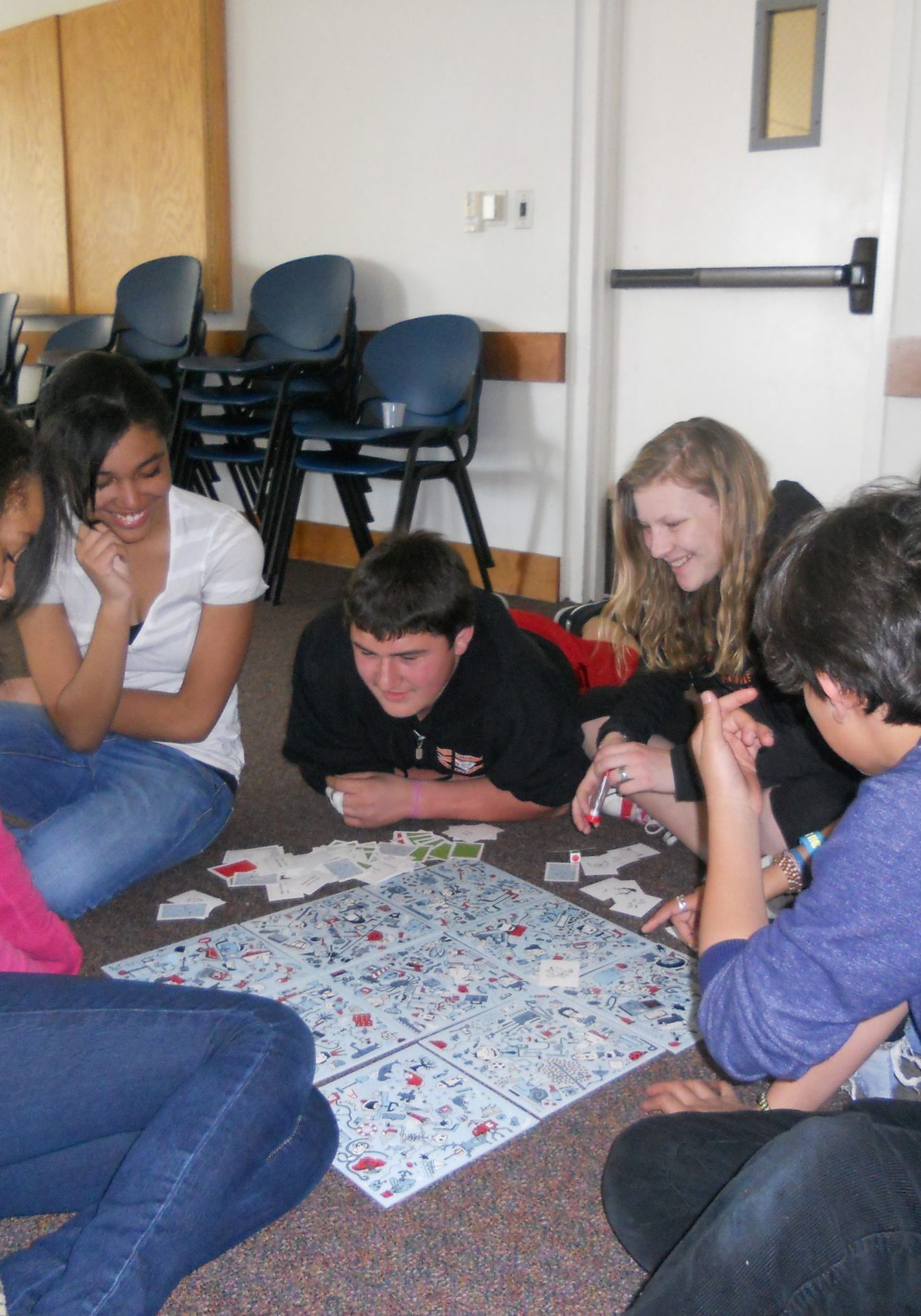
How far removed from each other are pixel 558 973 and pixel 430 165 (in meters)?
3.30

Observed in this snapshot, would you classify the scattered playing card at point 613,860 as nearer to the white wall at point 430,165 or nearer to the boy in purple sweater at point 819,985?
the boy in purple sweater at point 819,985

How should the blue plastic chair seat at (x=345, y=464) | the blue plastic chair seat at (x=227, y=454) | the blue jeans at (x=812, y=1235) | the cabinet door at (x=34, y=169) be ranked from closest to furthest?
the blue jeans at (x=812, y=1235) < the blue plastic chair seat at (x=345, y=464) < the blue plastic chair seat at (x=227, y=454) < the cabinet door at (x=34, y=169)

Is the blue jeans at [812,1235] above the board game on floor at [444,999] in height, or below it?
above

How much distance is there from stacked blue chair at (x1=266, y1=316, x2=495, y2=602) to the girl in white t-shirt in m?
1.65

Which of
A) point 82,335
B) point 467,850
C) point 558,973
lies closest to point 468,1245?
point 558,973

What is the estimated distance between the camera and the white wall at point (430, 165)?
3.84 meters

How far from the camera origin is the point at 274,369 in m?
4.09

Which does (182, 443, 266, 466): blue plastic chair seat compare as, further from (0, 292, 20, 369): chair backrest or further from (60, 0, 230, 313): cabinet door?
(0, 292, 20, 369): chair backrest

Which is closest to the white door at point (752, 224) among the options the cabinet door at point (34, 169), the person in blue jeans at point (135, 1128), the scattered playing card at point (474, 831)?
the scattered playing card at point (474, 831)

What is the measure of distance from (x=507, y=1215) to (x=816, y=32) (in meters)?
3.19

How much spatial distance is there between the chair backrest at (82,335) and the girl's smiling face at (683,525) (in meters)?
3.56

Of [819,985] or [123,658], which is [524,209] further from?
[819,985]

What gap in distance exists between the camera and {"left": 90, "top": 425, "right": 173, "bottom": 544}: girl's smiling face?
1.82 metres

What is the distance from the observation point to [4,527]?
1.39 meters
